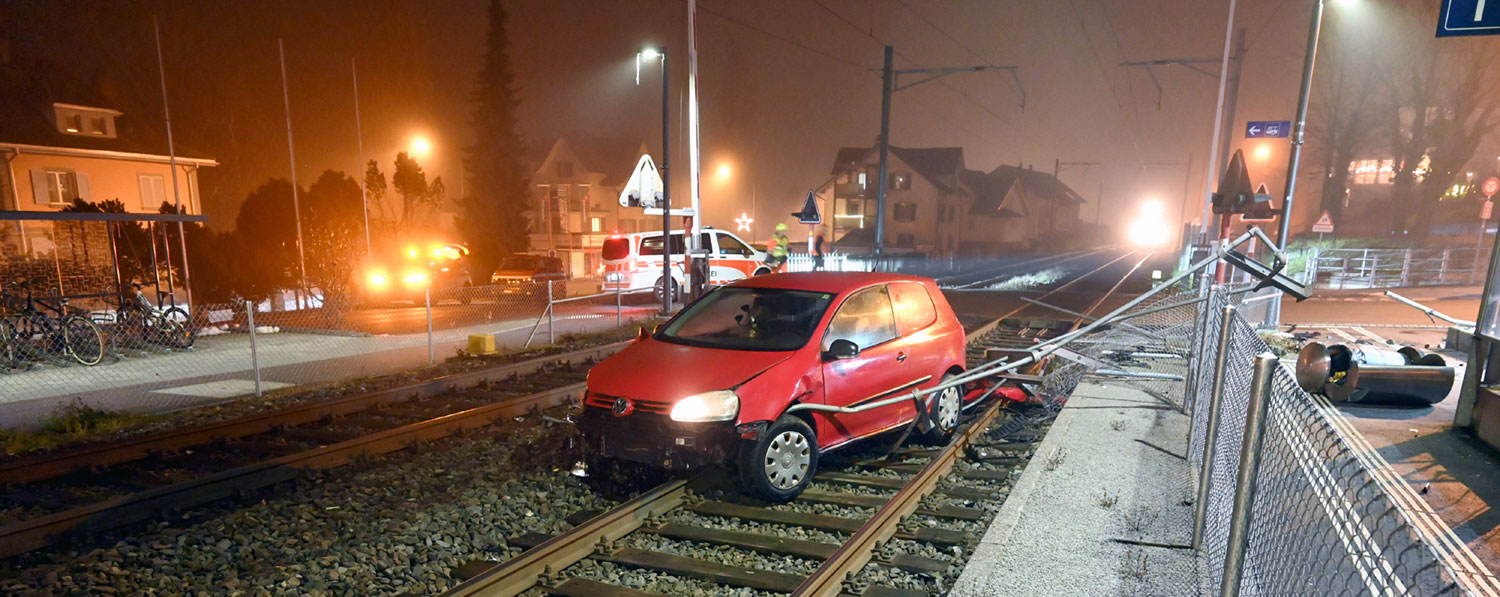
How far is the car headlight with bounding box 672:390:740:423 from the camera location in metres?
5.20

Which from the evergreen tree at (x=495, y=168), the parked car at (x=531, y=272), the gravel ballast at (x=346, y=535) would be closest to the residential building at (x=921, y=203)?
the evergreen tree at (x=495, y=168)

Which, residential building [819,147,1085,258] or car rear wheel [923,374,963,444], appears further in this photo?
residential building [819,147,1085,258]

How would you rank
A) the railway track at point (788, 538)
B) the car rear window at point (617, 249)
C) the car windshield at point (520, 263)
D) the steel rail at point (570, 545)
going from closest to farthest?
1. the steel rail at point (570, 545)
2. the railway track at point (788, 538)
3. the car rear window at point (617, 249)
4. the car windshield at point (520, 263)

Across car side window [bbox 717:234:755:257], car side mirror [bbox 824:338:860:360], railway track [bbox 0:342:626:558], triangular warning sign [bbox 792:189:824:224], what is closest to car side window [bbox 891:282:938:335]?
car side mirror [bbox 824:338:860:360]

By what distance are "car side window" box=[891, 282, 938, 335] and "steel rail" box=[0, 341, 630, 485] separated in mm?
5848

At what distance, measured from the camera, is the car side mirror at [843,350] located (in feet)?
18.6

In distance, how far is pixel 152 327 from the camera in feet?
40.4

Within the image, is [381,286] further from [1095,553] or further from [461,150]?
[461,150]

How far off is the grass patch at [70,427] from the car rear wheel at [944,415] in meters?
8.45

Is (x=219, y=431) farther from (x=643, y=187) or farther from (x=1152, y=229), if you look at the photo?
(x=1152, y=229)

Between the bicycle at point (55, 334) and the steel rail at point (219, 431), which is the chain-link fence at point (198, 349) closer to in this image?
the bicycle at point (55, 334)

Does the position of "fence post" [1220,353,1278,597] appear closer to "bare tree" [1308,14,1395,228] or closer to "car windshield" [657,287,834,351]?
"car windshield" [657,287,834,351]

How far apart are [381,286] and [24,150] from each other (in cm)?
1307

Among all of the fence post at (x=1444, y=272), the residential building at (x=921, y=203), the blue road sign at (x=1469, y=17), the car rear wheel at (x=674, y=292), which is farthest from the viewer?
the residential building at (x=921, y=203)
